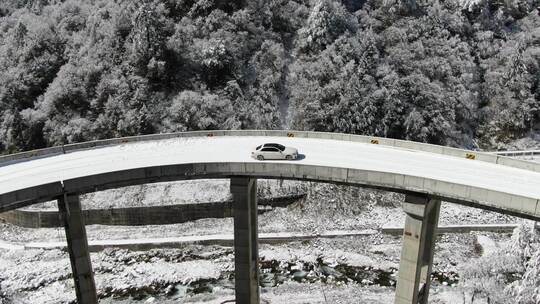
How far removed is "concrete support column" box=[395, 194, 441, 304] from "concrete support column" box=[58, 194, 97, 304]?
20962 mm

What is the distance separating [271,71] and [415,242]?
3860 cm

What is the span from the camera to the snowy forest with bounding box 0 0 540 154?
53.2 m

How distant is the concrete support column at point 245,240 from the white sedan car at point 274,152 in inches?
79.3

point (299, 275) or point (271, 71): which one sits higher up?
point (271, 71)

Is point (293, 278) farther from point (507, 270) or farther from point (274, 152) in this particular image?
point (507, 270)

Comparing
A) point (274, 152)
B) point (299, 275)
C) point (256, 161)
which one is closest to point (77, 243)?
point (256, 161)

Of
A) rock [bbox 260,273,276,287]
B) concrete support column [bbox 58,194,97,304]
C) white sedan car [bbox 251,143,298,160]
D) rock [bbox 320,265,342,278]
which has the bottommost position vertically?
rock [bbox 260,273,276,287]

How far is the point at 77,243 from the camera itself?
85.6 feet

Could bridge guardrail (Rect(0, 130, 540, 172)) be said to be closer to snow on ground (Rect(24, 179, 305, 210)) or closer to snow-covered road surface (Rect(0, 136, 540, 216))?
snow-covered road surface (Rect(0, 136, 540, 216))

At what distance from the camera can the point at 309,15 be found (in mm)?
62844

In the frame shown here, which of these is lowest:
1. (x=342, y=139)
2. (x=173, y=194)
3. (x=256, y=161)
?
(x=173, y=194)

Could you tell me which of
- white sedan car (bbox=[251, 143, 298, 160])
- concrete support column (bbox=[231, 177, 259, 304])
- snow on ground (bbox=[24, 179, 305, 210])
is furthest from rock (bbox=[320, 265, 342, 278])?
white sedan car (bbox=[251, 143, 298, 160])

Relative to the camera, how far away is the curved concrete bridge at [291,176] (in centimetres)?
2417

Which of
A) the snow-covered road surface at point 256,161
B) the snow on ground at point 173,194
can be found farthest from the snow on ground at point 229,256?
the snow-covered road surface at point 256,161
